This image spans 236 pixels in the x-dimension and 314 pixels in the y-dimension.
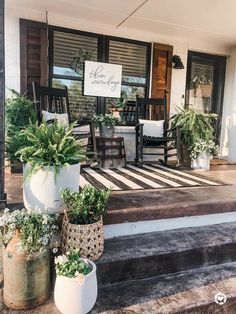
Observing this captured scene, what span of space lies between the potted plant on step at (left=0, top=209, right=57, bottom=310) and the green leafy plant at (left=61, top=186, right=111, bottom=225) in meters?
0.17

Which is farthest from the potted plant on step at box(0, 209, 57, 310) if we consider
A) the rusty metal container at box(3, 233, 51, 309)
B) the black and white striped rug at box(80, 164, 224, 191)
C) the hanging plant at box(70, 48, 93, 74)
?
the hanging plant at box(70, 48, 93, 74)

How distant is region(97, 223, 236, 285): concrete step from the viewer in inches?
61.1

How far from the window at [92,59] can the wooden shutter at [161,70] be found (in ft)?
0.40

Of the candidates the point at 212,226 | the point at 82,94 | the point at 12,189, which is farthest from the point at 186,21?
the point at 12,189

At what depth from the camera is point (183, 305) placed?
1.39m

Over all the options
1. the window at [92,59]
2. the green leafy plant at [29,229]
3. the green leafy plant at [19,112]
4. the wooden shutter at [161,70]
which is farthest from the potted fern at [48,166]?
the wooden shutter at [161,70]

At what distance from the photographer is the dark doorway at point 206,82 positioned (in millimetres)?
4762

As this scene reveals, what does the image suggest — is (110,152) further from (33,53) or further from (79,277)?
(79,277)

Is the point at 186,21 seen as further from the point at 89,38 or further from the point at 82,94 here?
the point at 82,94

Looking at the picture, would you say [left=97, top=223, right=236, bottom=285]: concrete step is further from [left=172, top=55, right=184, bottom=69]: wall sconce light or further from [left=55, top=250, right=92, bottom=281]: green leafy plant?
[left=172, top=55, right=184, bottom=69]: wall sconce light

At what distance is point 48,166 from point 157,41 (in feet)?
11.2

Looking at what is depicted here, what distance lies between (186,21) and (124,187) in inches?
100

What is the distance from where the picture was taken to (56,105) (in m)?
3.54

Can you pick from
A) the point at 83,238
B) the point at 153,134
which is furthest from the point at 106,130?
the point at 83,238
